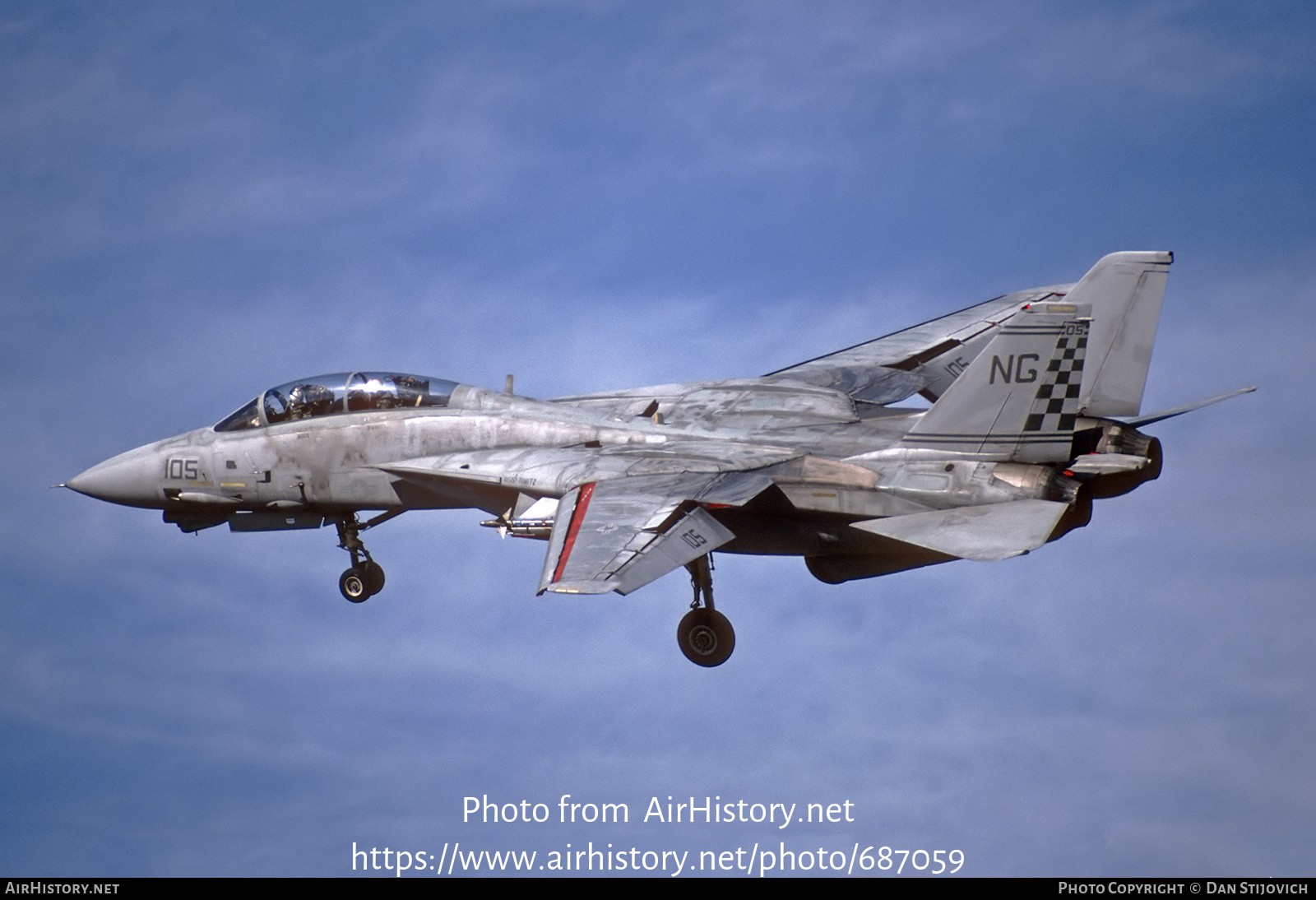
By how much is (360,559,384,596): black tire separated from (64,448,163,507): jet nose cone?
3332 mm

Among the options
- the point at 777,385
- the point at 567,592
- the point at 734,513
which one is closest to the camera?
the point at 567,592

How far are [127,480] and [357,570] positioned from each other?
12.5ft

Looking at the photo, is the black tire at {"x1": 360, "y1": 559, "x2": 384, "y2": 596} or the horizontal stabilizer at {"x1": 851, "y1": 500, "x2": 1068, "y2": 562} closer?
the horizontal stabilizer at {"x1": 851, "y1": 500, "x2": 1068, "y2": 562}

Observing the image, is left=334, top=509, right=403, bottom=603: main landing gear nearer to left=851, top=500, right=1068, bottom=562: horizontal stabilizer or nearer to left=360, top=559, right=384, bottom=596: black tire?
left=360, top=559, right=384, bottom=596: black tire

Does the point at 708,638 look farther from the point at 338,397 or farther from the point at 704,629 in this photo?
the point at 338,397

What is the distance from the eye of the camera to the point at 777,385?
29.5 m

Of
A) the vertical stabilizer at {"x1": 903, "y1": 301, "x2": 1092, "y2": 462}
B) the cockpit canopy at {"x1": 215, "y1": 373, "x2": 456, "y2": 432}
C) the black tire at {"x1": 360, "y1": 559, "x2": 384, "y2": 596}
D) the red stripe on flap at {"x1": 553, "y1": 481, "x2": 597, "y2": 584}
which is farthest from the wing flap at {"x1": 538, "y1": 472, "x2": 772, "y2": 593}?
the black tire at {"x1": 360, "y1": 559, "x2": 384, "y2": 596}

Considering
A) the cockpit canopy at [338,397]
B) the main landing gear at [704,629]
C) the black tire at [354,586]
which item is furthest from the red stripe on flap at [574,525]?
the black tire at [354,586]

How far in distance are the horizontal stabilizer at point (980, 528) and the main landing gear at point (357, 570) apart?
27.1 ft

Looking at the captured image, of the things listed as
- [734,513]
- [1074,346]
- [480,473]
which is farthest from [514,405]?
[1074,346]

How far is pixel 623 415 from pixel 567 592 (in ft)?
23.4

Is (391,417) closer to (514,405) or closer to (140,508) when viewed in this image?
(514,405)

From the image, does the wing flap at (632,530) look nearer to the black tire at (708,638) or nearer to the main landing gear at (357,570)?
the black tire at (708,638)

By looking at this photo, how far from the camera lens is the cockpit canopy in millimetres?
→ 27781
